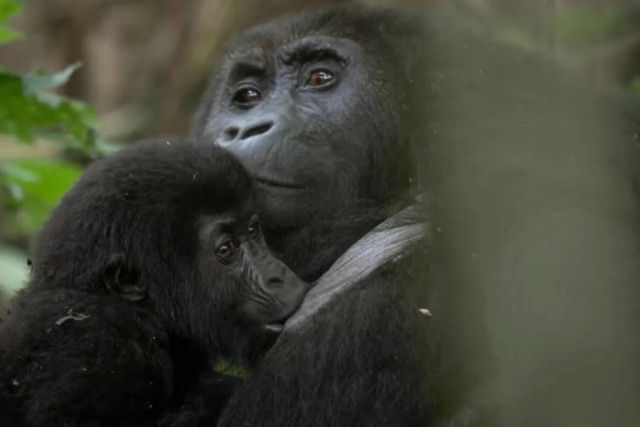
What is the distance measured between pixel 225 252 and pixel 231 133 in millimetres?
603

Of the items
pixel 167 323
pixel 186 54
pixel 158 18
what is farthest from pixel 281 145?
pixel 158 18

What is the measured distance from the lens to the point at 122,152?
380 cm

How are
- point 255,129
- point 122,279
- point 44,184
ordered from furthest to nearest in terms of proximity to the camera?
point 44,184, point 255,129, point 122,279

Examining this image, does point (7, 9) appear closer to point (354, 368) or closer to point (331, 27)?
point (331, 27)

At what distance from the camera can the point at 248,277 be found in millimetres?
3717

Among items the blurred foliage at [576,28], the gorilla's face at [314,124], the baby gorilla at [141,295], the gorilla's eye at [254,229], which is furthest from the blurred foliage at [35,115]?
the blurred foliage at [576,28]

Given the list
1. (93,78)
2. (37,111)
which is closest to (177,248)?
(37,111)

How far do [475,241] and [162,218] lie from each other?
106 cm

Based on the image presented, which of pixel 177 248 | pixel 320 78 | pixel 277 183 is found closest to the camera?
pixel 177 248

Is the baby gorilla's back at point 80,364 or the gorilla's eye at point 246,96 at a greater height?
the gorilla's eye at point 246,96

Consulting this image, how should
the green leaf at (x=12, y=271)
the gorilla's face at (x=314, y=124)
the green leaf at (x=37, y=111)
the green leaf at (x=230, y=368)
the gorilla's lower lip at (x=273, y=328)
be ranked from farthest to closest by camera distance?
the green leaf at (x=12, y=271) < the green leaf at (x=37, y=111) < the gorilla's face at (x=314, y=124) < the green leaf at (x=230, y=368) < the gorilla's lower lip at (x=273, y=328)

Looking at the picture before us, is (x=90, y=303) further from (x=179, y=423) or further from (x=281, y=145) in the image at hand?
(x=281, y=145)

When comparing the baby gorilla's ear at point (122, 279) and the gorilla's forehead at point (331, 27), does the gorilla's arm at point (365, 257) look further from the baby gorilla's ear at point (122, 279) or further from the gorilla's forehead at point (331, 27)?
the gorilla's forehead at point (331, 27)

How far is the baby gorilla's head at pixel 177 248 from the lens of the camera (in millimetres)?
3510
